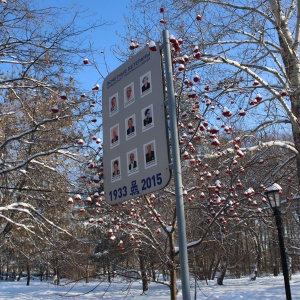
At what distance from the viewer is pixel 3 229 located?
12.1 m

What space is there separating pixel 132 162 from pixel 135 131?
0.67 ft

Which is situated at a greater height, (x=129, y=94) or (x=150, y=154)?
(x=129, y=94)

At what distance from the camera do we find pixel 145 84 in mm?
2592

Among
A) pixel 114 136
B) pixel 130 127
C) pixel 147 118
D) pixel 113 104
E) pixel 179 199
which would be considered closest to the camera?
pixel 179 199

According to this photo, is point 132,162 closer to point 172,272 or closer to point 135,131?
point 135,131

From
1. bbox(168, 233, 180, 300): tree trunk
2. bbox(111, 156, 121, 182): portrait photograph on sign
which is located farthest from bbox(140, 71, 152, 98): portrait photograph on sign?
bbox(168, 233, 180, 300): tree trunk

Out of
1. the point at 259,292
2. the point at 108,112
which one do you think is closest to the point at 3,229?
the point at 108,112

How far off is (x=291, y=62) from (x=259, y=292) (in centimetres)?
1273

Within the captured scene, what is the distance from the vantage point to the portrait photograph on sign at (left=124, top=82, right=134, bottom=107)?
270 cm

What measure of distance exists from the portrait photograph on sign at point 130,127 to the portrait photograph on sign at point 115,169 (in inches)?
7.1

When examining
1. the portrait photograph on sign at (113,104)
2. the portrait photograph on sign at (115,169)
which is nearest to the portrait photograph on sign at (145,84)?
the portrait photograph on sign at (113,104)

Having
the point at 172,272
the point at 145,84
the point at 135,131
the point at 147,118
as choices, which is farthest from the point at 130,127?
the point at 172,272

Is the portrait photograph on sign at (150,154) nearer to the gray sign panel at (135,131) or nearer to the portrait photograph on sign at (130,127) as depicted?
the gray sign panel at (135,131)

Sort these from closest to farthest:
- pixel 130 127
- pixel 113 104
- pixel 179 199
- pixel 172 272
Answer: pixel 179 199 < pixel 130 127 < pixel 113 104 < pixel 172 272
